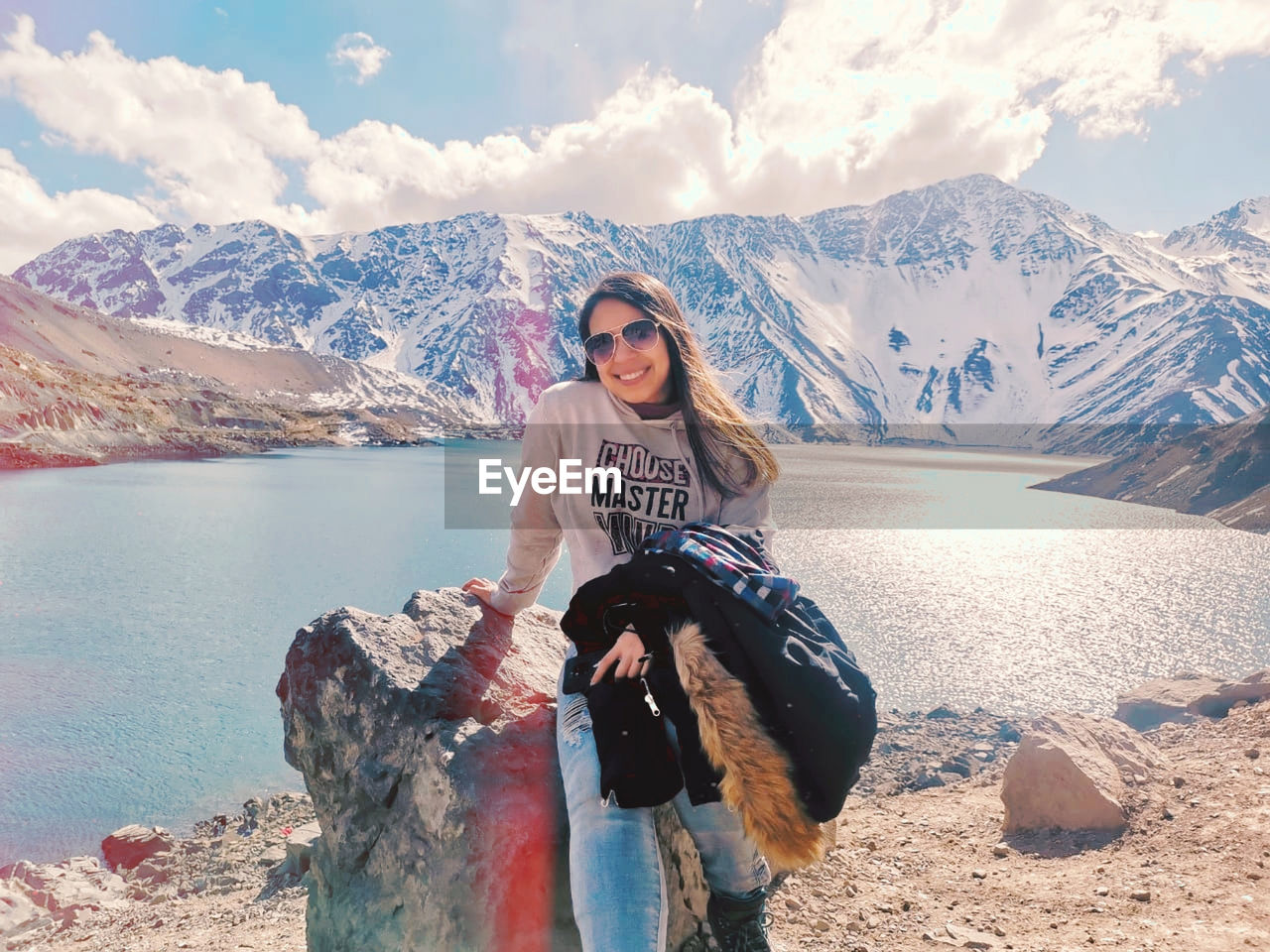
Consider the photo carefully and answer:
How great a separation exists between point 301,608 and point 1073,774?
28.9 metres

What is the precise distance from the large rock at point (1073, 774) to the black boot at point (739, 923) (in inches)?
222

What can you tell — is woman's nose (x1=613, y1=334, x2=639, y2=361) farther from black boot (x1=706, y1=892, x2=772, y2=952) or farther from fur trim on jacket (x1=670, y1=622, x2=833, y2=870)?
black boot (x1=706, y1=892, x2=772, y2=952)

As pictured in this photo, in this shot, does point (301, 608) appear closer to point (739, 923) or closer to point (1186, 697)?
point (1186, 697)

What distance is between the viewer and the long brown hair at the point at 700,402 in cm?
357

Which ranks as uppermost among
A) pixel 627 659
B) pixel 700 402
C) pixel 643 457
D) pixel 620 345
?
pixel 620 345

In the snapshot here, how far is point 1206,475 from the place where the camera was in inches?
2616

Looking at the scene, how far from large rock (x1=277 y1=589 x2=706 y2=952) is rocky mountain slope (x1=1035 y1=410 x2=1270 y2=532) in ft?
225

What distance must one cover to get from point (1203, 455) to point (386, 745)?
3536 inches

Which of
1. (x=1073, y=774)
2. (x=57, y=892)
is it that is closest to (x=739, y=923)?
(x=1073, y=774)

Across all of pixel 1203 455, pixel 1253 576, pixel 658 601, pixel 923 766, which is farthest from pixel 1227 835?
pixel 1203 455

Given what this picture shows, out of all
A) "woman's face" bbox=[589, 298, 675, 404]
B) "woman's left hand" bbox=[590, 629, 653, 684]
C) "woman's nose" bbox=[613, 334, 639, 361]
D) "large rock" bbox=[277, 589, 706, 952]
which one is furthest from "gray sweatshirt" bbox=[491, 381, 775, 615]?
"large rock" bbox=[277, 589, 706, 952]

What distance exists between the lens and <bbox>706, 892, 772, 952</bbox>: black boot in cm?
299

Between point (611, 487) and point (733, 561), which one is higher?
point (611, 487)

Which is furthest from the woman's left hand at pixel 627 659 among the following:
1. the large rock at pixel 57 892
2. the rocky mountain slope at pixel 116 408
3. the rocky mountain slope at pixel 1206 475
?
the rocky mountain slope at pixel 116 408
